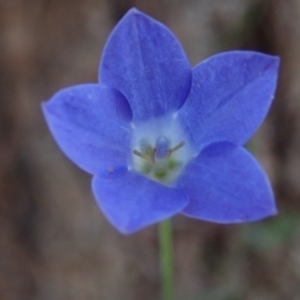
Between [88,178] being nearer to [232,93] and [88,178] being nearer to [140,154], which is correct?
[140,154]

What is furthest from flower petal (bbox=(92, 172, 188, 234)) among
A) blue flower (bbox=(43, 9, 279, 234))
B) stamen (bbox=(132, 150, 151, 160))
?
stamen (bbox=(132, 150, 151, 160))

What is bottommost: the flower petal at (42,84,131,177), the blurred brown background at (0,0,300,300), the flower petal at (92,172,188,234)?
the blurred brown background at (0,0,300,300)

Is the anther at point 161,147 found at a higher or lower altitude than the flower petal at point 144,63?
lower

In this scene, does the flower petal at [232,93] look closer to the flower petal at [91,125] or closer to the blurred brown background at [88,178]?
the flower petal at [91,125]

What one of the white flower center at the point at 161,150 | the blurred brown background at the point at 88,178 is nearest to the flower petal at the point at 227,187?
the white flower center at the point at 161,150

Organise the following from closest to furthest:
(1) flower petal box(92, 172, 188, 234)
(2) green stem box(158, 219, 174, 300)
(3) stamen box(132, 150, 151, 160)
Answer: (1) flower petal box(92, 172, 188, 234) < (2) green stem box(158, 219, 174, 300) < (3) stamen box(132, 150, 151, 160)

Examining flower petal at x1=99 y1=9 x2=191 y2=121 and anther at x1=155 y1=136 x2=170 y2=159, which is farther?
anther at x1=155 y1=136 x2=170 y2=159

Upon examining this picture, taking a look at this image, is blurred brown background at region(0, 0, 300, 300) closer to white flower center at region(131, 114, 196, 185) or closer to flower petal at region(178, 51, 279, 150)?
white flower center at region(131, 114, 196, 185)

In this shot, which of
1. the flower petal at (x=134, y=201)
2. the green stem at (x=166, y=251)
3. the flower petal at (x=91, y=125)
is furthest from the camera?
the green stem at (x=166, y=251)
